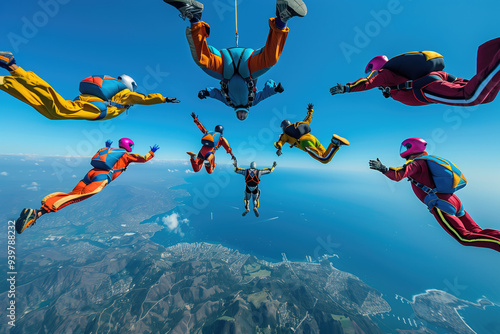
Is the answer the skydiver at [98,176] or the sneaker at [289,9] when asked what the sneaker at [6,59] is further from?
the sneaker at [289,9]

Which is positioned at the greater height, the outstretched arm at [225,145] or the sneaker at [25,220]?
the outstretched arm at [225,145]

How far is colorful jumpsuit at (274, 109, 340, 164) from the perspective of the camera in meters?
5.15

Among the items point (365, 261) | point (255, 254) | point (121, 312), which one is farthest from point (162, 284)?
point (365, 261)

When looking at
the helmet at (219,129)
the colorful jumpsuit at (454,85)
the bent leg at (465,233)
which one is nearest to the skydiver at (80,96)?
the helmet at (219,129)

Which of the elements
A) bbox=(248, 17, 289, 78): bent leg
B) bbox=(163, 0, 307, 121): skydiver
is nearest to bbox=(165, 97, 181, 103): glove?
bbox=(163, 0, 307, 121): skydiver

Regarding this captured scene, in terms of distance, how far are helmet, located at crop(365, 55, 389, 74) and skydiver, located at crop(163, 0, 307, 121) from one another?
7.80 ft

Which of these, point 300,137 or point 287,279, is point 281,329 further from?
point 300,137

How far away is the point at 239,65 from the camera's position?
3.77m

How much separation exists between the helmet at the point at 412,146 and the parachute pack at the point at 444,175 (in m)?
0.32

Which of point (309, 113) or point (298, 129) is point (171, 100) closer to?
point (298, 129)

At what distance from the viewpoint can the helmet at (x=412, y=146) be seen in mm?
4763

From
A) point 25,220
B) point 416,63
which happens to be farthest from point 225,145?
point 416,63

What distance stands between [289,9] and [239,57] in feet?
5.14

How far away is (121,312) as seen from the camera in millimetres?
39312
